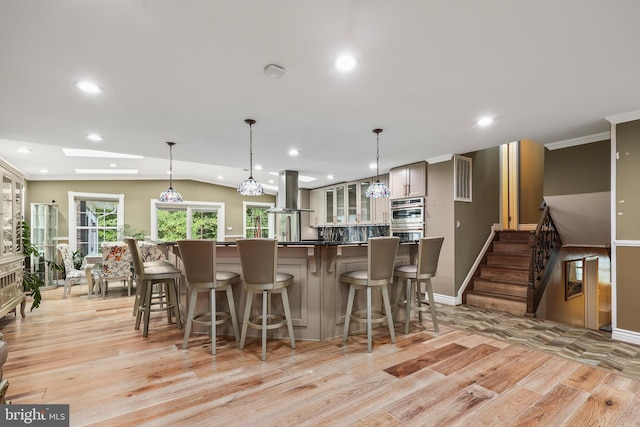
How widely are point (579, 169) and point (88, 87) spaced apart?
553 centimetres

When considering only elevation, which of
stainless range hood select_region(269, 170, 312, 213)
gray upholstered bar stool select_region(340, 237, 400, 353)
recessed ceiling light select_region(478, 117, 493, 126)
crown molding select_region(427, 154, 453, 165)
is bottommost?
gray upholstered bar stool select_region(340, 237, 400, 353)

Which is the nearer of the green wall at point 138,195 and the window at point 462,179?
the window at point 462,179

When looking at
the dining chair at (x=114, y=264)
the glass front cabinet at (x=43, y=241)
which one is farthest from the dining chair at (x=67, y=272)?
the glass front cabinet at (x=43, y=241)

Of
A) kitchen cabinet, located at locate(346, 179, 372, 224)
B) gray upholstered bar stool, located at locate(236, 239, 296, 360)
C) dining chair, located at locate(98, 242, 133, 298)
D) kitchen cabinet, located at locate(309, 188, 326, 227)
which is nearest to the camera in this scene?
gray upholstered bar stool, located at locate(236, 239, 296, 360)

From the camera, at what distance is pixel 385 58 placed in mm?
2104

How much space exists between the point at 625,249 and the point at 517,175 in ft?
11.4

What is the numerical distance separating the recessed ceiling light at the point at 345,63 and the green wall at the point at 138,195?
Result: 686 centimetres

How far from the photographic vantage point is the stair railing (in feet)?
13.4

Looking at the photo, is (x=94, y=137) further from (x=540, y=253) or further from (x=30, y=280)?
(x=540, y=253)

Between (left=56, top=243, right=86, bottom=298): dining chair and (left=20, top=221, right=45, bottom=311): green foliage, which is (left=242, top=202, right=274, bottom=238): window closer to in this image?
(left=56, top=243, right=86, bottom=298): dining chair

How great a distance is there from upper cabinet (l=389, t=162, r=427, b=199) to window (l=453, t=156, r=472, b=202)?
0.50m

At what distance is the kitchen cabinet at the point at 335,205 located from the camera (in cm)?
723

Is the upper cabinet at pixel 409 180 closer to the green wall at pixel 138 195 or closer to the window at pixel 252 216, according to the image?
the window at pixel 252 216

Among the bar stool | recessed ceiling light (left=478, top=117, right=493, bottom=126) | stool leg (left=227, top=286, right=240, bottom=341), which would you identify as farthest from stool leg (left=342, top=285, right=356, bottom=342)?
recessed ceiling light (left=478, top=117, right=493, bottom=126)
